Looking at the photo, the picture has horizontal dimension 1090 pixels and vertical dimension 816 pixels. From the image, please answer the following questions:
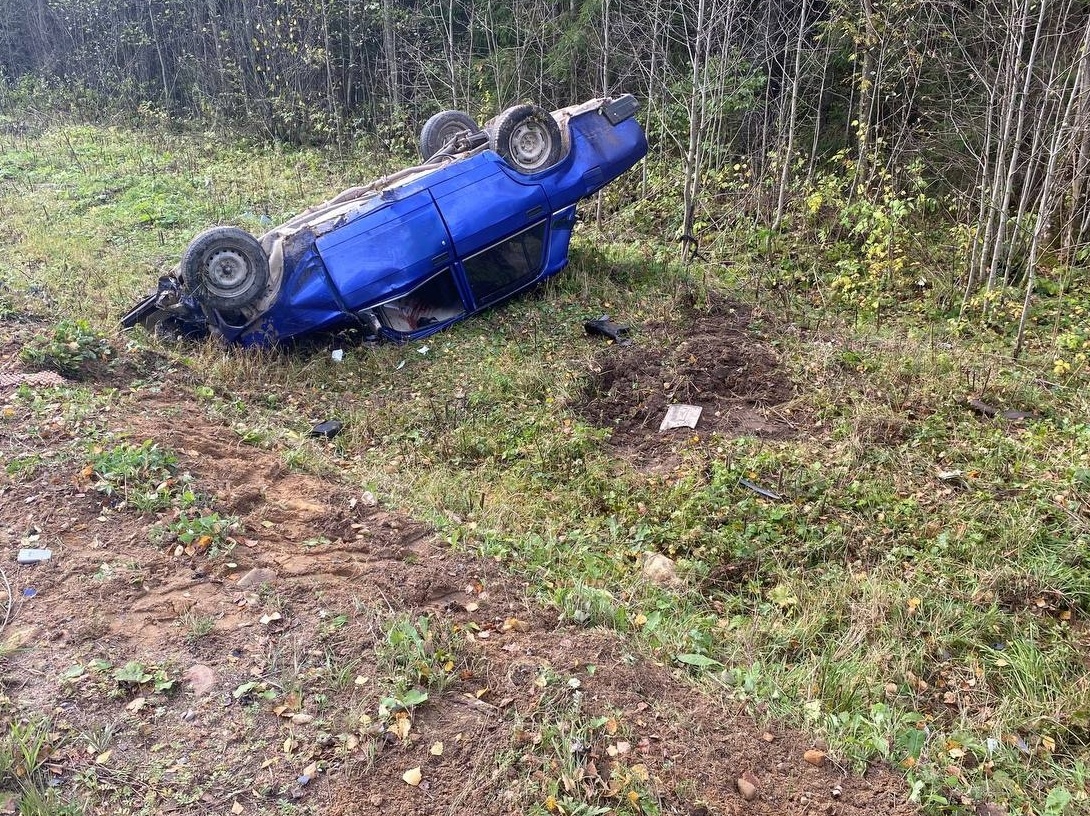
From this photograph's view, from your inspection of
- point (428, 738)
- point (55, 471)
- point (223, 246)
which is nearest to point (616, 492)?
point (428, 738)

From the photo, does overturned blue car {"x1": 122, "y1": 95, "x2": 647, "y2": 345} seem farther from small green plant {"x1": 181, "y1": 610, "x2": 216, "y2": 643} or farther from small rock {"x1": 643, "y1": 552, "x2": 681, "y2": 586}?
small green plant {"x1": 181, "y1": 610, "x2": 216, "y2": 643}

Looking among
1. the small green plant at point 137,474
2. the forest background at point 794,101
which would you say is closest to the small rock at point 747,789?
the small green plant at point 137,474

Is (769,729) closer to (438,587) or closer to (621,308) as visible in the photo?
(438,587)

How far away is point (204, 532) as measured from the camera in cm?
406

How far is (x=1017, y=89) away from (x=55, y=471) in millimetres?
8600

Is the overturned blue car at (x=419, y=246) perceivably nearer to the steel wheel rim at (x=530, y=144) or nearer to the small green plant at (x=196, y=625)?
the steel wheel rim at (x=530, y=144)

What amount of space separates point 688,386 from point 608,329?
151 centimetres

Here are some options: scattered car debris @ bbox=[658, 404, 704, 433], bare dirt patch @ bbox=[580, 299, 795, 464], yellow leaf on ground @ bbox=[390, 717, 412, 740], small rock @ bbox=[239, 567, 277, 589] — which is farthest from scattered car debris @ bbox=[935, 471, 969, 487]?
small rock @ bbox=[239, 567, 277, 589]

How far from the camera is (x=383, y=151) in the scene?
14367 millimetres

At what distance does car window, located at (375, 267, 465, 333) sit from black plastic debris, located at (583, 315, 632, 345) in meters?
1.38

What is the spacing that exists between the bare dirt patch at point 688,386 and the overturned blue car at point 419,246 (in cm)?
172

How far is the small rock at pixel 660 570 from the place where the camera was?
4.52 m

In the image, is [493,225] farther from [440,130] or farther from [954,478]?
[954,478]

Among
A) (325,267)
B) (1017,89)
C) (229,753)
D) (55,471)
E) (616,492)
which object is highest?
(1017,89)
